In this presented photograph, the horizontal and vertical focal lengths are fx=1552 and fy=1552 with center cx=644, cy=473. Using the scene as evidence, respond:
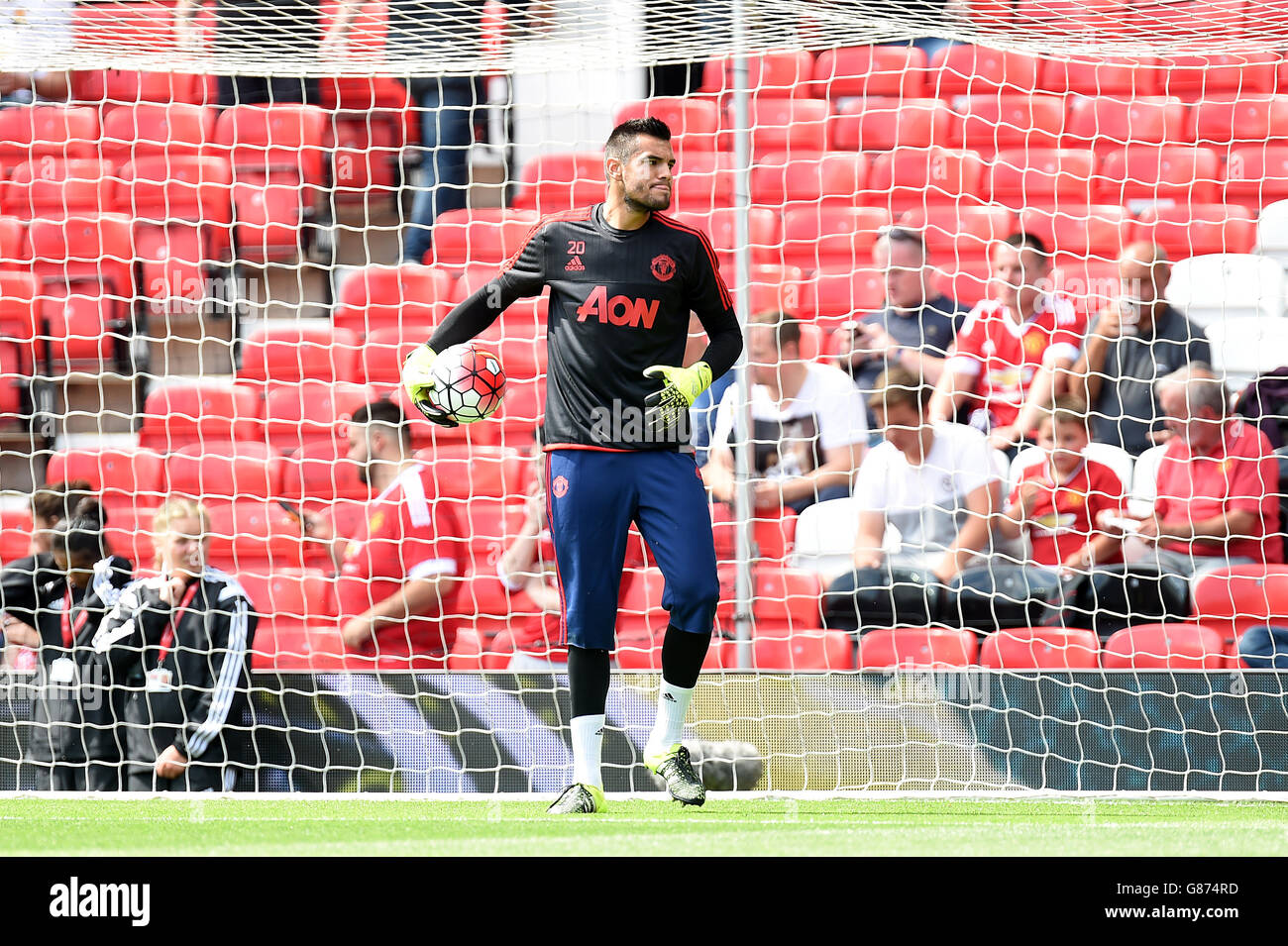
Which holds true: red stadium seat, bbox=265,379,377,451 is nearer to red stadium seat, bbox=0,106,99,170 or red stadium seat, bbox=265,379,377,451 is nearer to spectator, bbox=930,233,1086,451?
red stadium seat, bbox=0,106,99,170

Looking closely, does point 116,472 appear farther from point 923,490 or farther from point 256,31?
point 923,490

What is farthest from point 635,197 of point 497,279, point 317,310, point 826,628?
point 317,310

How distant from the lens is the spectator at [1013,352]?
5910 millimetres

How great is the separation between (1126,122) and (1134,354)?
1665 millimetres

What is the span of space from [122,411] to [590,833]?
4.44m

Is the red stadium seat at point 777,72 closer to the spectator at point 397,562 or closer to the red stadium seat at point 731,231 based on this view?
the red stadium seat at point 731,231

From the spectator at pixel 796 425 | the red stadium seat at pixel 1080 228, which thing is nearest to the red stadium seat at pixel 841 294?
the spectator at pixel 796 425

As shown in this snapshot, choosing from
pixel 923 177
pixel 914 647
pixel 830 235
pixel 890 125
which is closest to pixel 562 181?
pixel 830 235

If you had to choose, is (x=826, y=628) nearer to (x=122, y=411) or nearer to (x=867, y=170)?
(x=867, y=170)

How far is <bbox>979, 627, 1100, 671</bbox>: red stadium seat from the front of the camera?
543 cm

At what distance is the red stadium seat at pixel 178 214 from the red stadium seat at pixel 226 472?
2.43 feet

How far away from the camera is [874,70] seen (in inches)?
277

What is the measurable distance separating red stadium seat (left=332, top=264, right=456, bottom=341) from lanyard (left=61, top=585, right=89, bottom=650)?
175 cm

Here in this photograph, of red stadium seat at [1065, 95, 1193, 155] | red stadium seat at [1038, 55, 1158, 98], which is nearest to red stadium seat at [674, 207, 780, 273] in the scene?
red stadium seat at [1065, 95, 1193, 155]
